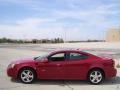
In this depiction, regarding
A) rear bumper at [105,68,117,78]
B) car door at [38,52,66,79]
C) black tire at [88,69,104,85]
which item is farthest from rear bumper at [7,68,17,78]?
rear bumper at [105,68,117,78]

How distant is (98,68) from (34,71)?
95.8 inches

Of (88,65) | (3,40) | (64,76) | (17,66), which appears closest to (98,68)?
(88,65)

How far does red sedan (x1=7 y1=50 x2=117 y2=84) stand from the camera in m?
11.5

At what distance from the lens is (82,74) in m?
11.7

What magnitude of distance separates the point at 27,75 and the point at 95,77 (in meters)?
2.57

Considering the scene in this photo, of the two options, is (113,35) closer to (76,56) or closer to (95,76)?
(76,56)

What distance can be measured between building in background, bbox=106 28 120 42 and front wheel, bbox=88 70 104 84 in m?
104

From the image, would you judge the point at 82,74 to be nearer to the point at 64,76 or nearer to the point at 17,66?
the point at 64,76

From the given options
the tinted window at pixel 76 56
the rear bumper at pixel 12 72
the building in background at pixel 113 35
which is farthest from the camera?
the building in background at pixel 113 35

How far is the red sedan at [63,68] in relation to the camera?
→ 11547 millimetres

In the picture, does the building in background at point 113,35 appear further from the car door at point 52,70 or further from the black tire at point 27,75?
the black tire at point 27,75

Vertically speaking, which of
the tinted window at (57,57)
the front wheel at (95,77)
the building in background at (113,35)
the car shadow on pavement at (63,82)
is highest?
the building in background at (113,35)

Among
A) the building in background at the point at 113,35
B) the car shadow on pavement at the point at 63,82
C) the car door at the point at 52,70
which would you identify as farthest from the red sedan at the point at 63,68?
the building in background at the point at 113,35

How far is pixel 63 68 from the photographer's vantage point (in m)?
11.5
